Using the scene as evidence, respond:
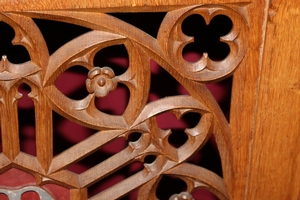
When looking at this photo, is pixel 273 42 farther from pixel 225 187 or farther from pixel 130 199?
pixel 130 199

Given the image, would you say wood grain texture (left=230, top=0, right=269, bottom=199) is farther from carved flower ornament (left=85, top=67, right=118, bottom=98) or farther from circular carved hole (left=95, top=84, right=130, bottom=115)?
circular carved hole (left=95, top=84, right=130, bottom=115)

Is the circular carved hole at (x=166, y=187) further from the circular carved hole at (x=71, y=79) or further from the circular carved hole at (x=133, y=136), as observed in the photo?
the circular carved hole at (x=71, y=79)

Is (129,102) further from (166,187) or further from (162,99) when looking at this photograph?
(166,187)

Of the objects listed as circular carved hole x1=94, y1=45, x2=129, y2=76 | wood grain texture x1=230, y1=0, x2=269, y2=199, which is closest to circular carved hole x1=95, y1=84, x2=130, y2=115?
circular carved hole x1=94, y1=45, x2=129, y2=76

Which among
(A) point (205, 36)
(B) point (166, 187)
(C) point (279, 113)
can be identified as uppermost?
(A) point (205, 36)

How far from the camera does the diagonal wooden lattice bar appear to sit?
2.74ft

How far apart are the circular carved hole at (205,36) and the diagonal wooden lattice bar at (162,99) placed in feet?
1.07

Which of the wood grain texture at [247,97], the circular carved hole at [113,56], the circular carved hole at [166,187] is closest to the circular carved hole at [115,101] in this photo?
the circular carved hole at [113,56]

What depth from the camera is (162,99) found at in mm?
913

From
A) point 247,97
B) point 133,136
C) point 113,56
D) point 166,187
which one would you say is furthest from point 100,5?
point 166,187

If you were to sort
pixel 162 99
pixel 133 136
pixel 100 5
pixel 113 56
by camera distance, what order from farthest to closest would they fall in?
pixel 133 136 < pixel 113 56 < pixel 162 99 < pixel 100 5

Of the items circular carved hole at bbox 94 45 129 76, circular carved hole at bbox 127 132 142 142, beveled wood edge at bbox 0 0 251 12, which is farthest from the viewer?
circular carved hole at bbox 127 132 142 142

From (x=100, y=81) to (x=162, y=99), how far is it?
11 cm

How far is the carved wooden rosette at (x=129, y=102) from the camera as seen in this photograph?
2.75ft
